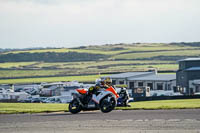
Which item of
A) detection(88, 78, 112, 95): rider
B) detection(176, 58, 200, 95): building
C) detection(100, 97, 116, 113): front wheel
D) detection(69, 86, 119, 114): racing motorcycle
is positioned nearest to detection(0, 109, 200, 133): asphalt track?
detection(100, 97, 116, 113): front wheel

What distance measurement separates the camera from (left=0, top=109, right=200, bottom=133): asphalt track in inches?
711

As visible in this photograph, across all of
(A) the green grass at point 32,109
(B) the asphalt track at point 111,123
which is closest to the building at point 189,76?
(A) the green grass at point 32,109

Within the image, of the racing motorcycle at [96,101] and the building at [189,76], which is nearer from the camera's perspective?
the racing motorcycle at [96,101]

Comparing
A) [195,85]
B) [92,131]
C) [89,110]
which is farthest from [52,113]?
[195,85]

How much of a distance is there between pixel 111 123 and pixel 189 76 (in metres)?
75.6

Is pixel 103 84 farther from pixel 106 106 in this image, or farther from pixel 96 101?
pixel 106 106

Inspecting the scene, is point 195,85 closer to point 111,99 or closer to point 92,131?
point 111,99

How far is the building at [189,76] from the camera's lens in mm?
89188

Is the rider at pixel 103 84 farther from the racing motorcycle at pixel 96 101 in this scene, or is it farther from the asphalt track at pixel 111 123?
the asphalt track at pixel 111 123

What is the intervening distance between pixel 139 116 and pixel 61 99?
171ft

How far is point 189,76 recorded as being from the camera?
9350cm

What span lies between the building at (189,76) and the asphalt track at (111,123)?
218 ft

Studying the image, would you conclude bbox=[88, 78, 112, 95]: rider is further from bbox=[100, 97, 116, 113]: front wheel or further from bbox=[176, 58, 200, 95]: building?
bbox=[176, 58, 200, 95]: building

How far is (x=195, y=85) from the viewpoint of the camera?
88.8 m
